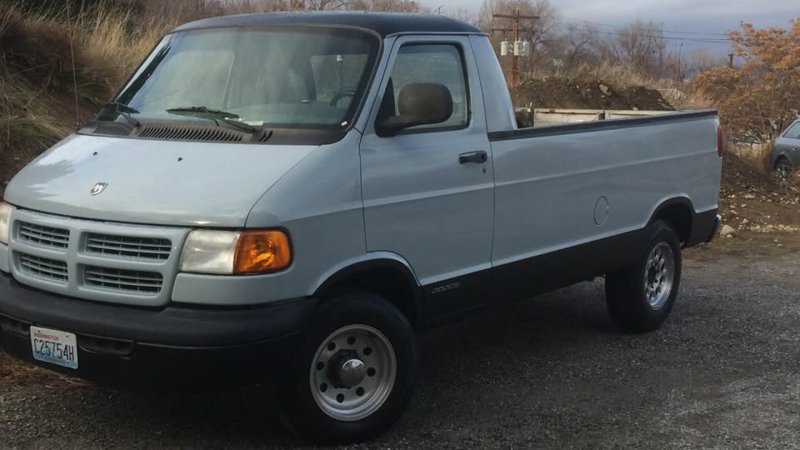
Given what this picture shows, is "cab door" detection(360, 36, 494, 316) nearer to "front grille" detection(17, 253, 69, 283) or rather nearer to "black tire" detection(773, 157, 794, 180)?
"front grille" detection(17, 253, 69, 283)

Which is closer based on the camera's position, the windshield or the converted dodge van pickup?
the converted dodge van pickup

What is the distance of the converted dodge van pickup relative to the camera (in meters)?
3.96

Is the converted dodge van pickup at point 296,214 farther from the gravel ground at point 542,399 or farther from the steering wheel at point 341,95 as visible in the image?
the gravel ground at point 542,399

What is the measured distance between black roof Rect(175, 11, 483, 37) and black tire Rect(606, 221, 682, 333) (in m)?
2.24

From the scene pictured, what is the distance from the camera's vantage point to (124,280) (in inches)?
160

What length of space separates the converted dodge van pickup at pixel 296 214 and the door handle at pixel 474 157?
0.5 inches

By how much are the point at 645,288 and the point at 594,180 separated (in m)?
1.22

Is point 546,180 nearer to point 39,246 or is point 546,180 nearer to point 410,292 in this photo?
point 410,292

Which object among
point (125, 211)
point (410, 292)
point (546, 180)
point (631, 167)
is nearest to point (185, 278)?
point (125, 211)

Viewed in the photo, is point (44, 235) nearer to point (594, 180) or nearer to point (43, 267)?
point (43, 267)

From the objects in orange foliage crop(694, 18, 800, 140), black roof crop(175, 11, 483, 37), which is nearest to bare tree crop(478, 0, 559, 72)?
orange foliage crop(694, 18, 800, 140)

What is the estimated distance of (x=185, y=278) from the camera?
3928 mm

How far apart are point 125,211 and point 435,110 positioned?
1.60 m

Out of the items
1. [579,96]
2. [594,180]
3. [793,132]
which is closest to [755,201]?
[793,132]
